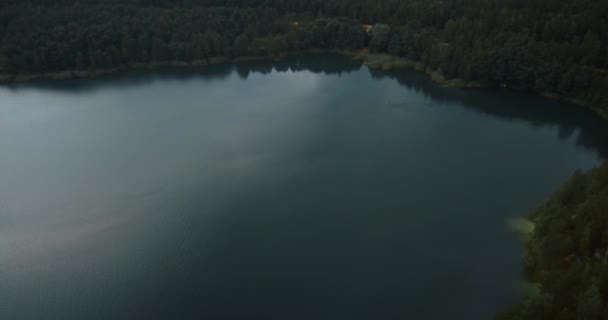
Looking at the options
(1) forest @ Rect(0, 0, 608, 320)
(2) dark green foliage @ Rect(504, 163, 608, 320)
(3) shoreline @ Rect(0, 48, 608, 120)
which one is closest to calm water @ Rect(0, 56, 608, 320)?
(3) shoreline @ Rect(0, 48, 608, 120)

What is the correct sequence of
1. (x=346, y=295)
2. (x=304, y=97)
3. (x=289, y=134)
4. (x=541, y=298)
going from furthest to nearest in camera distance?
(x=304, y=97)
(x=289, y=134)
(x=346, y=295)
(x=541, y=298)

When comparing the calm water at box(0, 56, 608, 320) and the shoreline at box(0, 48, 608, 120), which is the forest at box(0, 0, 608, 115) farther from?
the calm water at box(0, 56, 608, 320)

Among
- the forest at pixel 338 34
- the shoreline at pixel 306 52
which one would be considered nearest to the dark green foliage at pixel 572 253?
the forest at pixel 338 34

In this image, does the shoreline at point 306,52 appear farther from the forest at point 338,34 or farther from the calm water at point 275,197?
the calm water at point 275,197

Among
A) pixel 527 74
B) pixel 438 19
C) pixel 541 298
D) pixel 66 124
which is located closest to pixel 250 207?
pixel 541 298

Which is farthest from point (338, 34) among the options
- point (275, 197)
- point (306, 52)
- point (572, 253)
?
point (572, 253)

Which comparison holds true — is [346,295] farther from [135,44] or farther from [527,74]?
[135,44]
